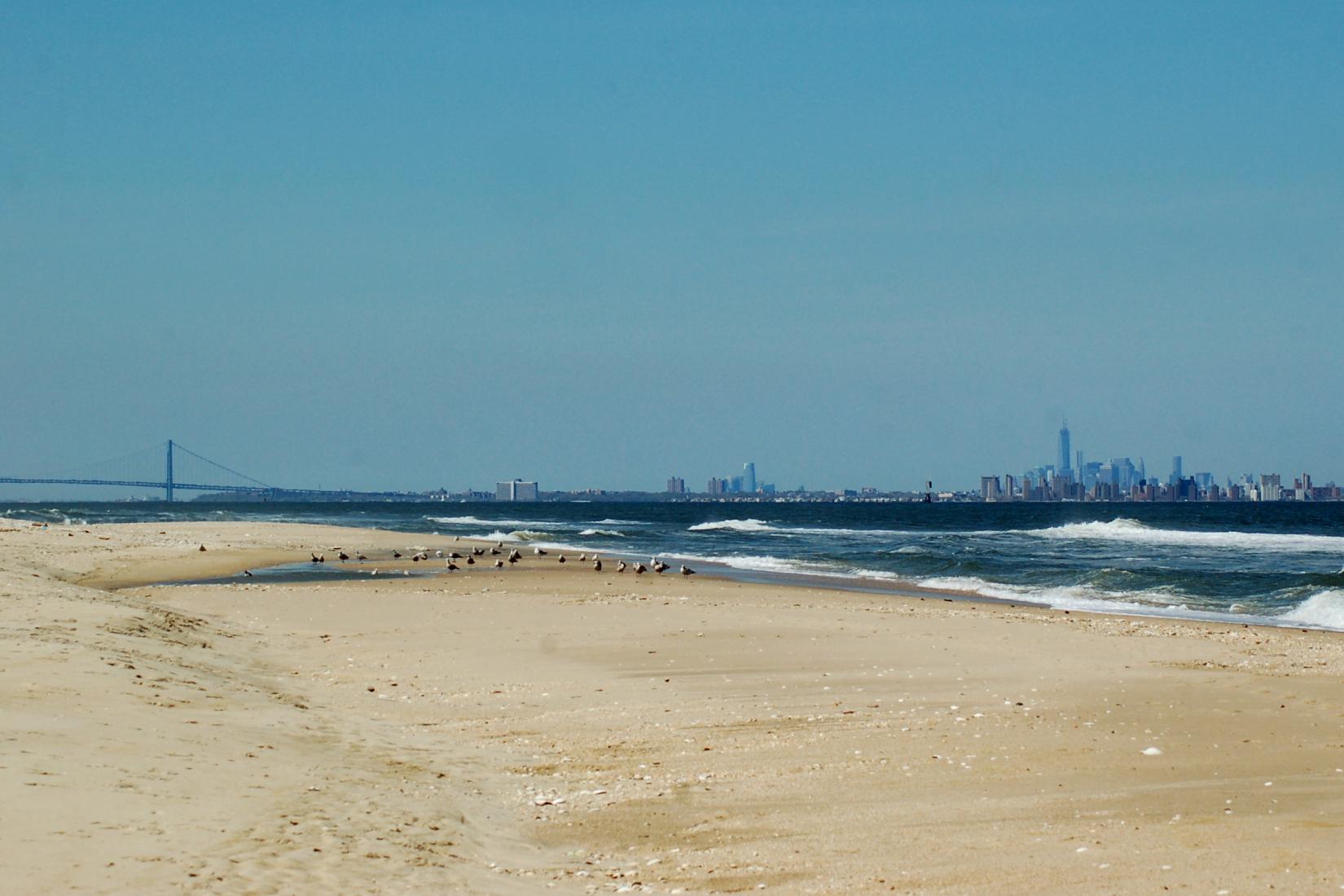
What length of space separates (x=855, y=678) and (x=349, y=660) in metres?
5.71

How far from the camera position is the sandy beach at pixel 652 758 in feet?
19.9

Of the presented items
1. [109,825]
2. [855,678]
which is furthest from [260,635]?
[109,825]

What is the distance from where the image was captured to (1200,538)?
61.9 m

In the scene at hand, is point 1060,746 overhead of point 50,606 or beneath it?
beneath

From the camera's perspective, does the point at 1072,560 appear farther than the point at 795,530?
No

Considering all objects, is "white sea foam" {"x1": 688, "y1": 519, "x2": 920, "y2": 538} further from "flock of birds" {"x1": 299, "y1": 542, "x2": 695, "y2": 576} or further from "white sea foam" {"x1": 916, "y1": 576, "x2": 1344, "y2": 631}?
"white sea foam" {"x1": 916, "y1": 576, "x2": 1344, "y2": 631}

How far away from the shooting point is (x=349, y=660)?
13.8 meters

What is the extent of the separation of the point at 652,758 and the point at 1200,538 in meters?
59.6

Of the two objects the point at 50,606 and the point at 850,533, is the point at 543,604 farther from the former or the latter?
the point at 850,533

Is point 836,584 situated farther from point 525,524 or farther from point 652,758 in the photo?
point 525,524

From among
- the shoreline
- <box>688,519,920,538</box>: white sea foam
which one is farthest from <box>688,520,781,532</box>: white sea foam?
the shoreline

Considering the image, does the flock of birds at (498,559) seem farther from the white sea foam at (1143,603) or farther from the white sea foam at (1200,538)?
the white sea foam at (1200,538)

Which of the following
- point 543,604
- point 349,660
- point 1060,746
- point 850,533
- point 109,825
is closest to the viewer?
point 109,825

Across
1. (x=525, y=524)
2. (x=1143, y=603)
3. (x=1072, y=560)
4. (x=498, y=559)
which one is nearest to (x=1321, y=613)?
(x=1143, y=603)
